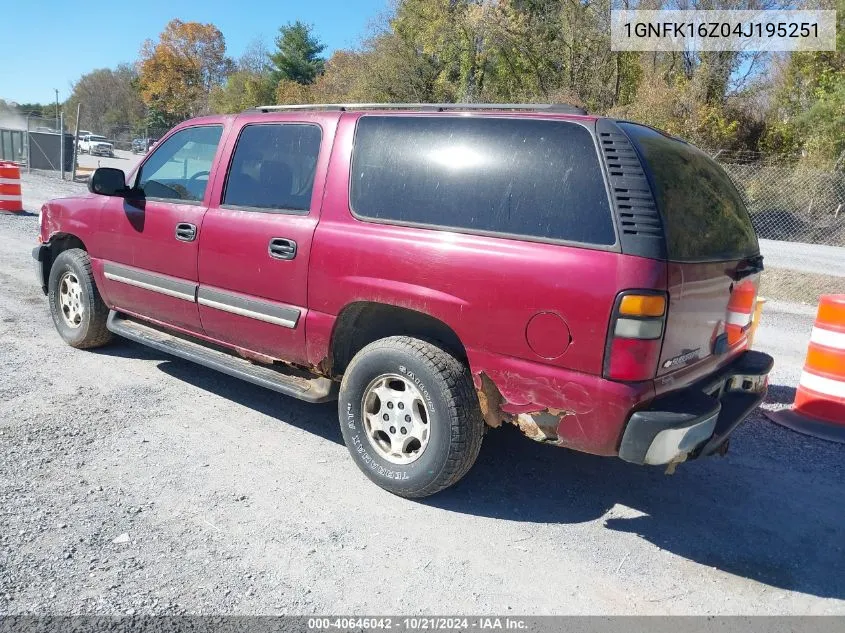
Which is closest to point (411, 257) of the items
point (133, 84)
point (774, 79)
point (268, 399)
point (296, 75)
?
point (268, 399)

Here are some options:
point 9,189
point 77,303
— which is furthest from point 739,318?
point 9,189

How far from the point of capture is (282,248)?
405 centimetres

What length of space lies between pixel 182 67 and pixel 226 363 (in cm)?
7607

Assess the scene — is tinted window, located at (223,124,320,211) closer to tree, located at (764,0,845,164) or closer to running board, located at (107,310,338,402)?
running board, located at (107,310,338,402)

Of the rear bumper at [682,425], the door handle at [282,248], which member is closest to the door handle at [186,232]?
the door handle at [282,248]

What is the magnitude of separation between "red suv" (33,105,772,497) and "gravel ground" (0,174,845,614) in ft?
1.29

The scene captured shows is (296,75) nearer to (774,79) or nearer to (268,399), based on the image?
(774,79)

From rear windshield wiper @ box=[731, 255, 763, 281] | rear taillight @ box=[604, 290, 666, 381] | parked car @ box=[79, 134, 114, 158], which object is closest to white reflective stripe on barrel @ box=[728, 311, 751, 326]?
rear windshield wiper @ box=[731, 255, 763, 281]

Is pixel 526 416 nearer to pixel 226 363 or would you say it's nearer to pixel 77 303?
pixel 226 363

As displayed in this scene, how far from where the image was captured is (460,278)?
132 inches

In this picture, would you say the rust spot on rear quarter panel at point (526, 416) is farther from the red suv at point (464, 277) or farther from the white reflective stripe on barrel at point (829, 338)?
the white reflective stripe on barrel at point (829, 338)

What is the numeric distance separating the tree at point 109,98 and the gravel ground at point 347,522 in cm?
8141

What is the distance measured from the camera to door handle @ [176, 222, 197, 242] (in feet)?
15.0

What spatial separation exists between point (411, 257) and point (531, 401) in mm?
942
